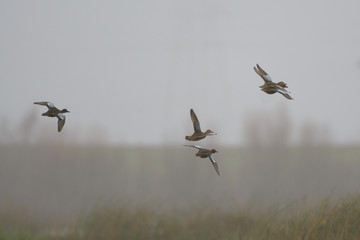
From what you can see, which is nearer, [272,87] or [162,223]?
[272,87]

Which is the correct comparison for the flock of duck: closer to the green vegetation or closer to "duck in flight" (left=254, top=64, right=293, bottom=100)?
"duck in flight" (left=254, top=64, right=293, bottom=100)

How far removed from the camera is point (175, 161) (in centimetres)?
1223

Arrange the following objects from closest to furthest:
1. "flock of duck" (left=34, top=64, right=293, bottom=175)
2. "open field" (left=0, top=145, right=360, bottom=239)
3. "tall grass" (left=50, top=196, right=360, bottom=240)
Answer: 1. "flock of duck" (left=34, top=64, right=293, bottom=175)
2. "tall grass" (left=50, top=196, right=360, bottom=240)
3. "open field" (left=0, top=145, right=360, bottom=239)

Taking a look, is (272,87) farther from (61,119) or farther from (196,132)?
(61,119)

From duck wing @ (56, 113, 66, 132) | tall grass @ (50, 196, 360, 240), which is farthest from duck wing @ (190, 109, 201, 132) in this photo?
tall grass @ (50, 196, 360, 240)

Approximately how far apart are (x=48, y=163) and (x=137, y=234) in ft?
20.6

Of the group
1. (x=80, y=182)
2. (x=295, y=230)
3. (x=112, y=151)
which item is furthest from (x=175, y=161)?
(x=295, y=230)

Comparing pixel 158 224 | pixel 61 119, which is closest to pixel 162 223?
pixel 158 224

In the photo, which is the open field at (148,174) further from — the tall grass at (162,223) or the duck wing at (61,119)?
the duck wing at (61,119)

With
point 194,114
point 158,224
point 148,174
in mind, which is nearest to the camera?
point 194,114

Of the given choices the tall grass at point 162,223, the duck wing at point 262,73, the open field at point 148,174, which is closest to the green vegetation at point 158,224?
the tall grass at point 162,223

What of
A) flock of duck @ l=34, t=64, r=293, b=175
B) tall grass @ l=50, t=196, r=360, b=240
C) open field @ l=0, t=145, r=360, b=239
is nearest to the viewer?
flock of duck @ l=34, t=64, r=293, b=175

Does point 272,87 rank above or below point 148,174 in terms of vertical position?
above

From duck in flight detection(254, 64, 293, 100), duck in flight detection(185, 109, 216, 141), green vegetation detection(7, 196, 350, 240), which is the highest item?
duck in flight detection(254, 64, 293, 100)
